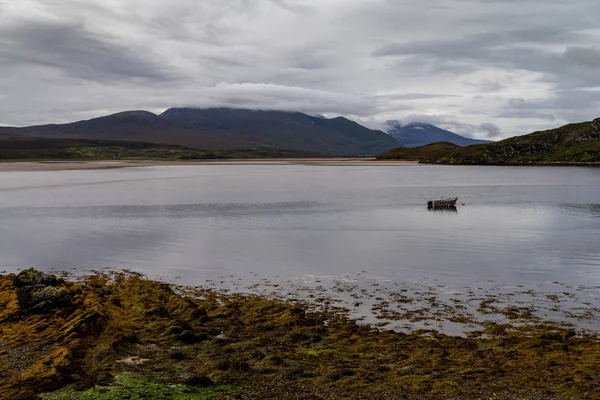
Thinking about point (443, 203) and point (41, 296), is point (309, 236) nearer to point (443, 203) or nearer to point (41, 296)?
point (41, 296)

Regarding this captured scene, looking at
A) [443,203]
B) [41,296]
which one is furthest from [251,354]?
[443,203]

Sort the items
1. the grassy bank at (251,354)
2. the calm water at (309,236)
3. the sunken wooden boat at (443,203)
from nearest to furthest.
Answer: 1. the grassy bank at (251,354)
2. the calm water at (309,236)
3. the sunken wooden boat at (443,203)

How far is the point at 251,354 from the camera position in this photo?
16.8 metres

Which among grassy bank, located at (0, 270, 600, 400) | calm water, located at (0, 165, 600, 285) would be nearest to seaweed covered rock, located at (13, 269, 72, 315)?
grassy bank, located at (0, 270, 600, 400)

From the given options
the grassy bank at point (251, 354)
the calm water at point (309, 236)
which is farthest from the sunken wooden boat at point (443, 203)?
the grassy bank at point (251, 354)

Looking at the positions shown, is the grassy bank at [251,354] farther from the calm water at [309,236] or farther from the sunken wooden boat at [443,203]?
the sunken wooden boat at [443,203]

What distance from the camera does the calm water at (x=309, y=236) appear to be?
3056cm

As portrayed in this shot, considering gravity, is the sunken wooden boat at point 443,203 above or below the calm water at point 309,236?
above

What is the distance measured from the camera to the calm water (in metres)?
30.6

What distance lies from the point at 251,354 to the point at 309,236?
25375mm

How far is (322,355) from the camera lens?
16.8 m

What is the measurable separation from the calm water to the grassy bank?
304 inches

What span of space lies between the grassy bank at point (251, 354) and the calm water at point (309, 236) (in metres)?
7.72

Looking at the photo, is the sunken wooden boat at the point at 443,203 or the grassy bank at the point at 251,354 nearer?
the grassy bank at the point at 251,354
